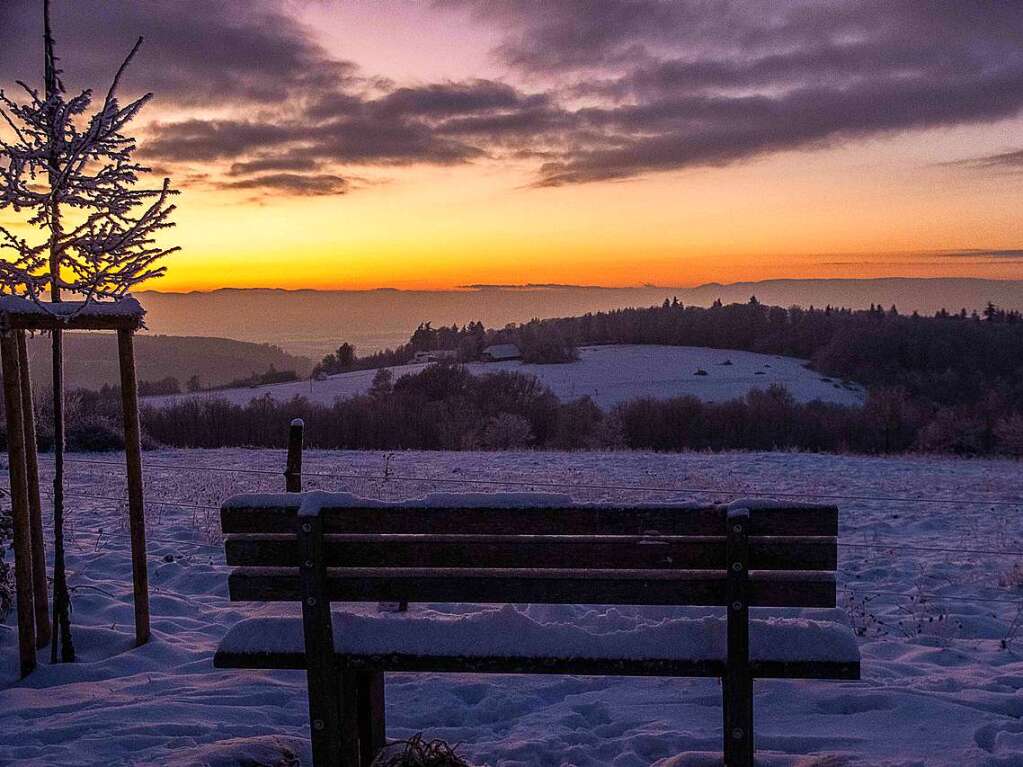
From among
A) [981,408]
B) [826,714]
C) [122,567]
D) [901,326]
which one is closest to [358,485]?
[122,567]

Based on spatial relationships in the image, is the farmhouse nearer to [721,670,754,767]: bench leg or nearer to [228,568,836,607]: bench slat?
[228,568,836,607]: bench slat

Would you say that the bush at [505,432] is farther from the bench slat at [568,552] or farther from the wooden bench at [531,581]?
the bench slat at [568,552]

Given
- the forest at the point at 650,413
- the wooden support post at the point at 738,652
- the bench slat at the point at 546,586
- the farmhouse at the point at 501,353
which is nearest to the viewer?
the wooden support post at the point at 738,652

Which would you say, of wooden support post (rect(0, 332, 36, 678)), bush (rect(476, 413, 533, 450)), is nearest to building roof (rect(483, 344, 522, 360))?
bush (rect(476, 413, 533, 450))

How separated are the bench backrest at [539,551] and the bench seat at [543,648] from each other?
0.67 ft

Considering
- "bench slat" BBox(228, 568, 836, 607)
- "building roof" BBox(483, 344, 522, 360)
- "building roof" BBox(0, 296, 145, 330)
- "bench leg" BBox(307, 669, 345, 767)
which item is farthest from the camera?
"building roof" BBox(483, 344, 522, 360)

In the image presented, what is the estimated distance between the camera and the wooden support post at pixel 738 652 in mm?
3400

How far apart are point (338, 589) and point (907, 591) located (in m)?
5.98

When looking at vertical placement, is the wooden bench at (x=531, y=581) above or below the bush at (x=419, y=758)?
above

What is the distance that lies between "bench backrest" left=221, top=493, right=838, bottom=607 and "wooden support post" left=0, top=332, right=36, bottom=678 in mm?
2497

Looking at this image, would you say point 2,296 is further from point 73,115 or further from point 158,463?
point 158,463

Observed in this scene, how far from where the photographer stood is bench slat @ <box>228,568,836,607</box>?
11.5 feet

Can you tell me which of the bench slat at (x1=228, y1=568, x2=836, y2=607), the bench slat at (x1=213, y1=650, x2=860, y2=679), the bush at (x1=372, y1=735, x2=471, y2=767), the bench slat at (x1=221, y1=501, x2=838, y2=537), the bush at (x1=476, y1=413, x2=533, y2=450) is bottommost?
the bush at (x1=476, y1=413, x2=533, y2=450)

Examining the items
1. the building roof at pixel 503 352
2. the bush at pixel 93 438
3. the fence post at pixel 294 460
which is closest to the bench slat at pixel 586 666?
the fence post at pixel 294 460
